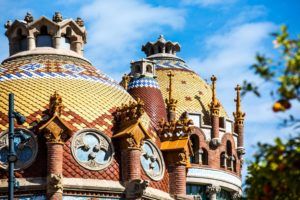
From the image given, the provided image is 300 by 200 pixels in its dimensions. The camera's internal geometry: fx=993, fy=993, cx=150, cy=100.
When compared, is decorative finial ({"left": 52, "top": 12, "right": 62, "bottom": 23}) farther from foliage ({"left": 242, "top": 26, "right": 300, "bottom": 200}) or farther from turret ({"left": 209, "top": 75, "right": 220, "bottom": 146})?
foliage ({"left": 242, "top": 26, "right": 300, "bottom": 200})

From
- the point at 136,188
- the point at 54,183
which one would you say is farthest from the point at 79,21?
the point at 54,183

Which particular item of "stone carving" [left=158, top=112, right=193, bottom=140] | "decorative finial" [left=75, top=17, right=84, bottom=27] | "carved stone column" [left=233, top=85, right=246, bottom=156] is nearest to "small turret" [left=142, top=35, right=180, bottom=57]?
"carved stone column" [left=233, top=85, right=246, bottom=156]

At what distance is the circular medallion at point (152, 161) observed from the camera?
33094 mm

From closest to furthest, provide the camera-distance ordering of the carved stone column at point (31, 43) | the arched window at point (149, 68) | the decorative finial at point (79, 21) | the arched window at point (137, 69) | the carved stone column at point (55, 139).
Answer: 1. the carved stone column at point (55, 139)
2. the carved stone column at point (31, 43)
3. the decorative finial at point (79, 21)
4. the arched window at point (137, 69)
5. the arched window at point (149, 68)

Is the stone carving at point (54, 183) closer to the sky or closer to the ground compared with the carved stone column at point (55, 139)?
closer to the ground

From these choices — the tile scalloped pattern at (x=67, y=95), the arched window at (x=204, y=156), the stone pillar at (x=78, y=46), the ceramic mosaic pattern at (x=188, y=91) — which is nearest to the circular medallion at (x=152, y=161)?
the tile scalloped pattern at (x=67, y=95)

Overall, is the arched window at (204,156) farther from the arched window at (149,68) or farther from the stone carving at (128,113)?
the stone carving at (128,113)

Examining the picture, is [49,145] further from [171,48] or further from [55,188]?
[171,48]

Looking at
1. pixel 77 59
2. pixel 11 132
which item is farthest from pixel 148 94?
pixel 11 132

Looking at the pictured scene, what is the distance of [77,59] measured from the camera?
119 ft

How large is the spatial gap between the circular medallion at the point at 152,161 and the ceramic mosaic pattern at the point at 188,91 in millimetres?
16266

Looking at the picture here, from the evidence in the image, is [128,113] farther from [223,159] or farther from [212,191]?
[223,159]

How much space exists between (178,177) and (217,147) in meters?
16.1

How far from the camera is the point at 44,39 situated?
36.4m
